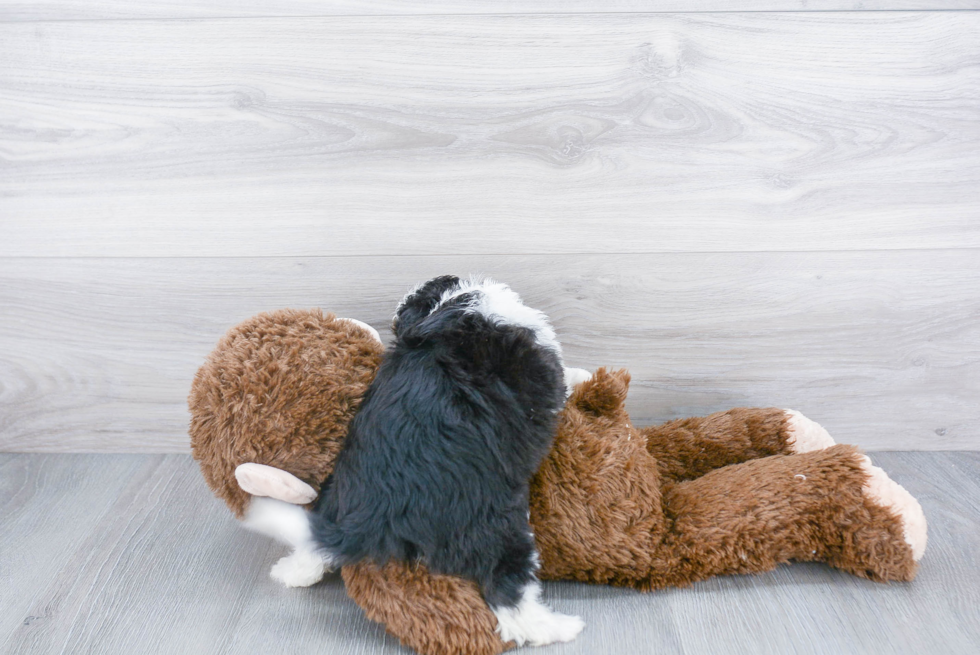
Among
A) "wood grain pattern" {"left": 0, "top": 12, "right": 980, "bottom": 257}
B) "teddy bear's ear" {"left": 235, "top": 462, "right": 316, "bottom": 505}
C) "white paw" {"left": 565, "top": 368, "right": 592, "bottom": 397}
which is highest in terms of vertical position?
"wood grain pattern" {"left": 0, "top": 12, "right": 980, "bottom": 257}

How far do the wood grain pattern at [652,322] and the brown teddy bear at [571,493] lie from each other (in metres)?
0.17

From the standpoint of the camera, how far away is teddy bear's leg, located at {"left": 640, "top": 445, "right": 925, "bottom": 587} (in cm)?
74

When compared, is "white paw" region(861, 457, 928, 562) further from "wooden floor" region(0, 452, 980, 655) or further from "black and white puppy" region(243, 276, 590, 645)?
"black and white puppy" region(243, 276, 590, 645)

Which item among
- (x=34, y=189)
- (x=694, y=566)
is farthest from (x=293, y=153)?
(x=694, y=566)

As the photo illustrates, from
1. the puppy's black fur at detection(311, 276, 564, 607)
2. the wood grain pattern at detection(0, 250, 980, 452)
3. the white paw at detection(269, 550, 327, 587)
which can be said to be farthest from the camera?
the wood grain pattern at detection(0, 250, 980, 452)

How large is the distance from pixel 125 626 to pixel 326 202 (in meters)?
0.54

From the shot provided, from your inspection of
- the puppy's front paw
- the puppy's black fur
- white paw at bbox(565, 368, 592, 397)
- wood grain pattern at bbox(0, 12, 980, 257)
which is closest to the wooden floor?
the puppy's front paw

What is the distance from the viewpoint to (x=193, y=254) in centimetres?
93

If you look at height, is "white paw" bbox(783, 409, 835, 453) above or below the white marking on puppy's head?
below

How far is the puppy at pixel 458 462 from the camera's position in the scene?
0.65 meters

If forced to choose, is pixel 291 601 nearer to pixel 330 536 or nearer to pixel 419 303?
pixel 330 536

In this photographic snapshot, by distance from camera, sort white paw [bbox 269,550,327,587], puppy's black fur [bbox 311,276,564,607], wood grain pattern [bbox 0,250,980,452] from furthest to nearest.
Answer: wood grain pattern [bbox 0,250,980,452], white paw [bbox 269,550,327,587], puppy's black fur [bbox 311,276,564,607]

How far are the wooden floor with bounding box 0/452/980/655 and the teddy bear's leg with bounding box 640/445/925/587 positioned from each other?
1.1 inches

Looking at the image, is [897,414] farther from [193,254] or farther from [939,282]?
[193,254]
